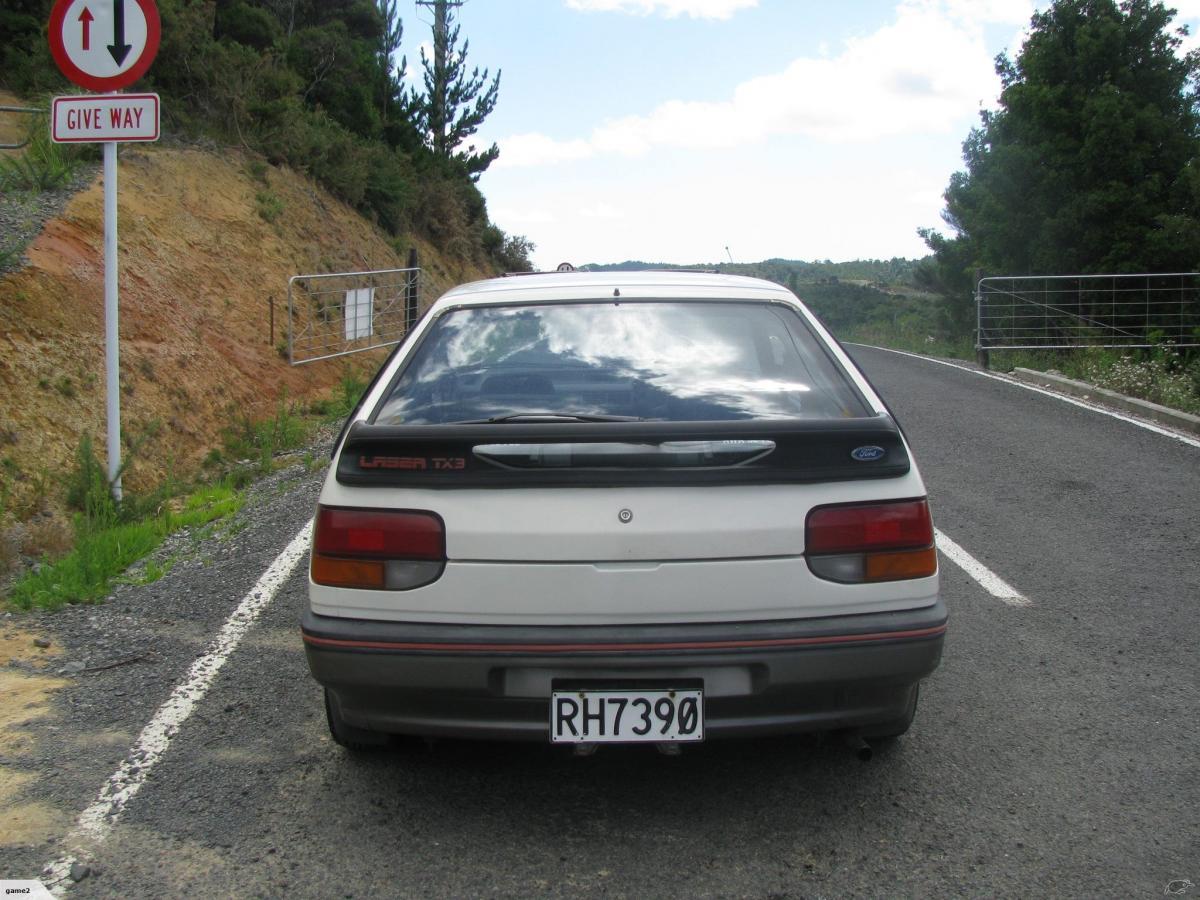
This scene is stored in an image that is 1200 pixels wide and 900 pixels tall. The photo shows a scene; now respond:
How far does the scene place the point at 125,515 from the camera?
7211mm

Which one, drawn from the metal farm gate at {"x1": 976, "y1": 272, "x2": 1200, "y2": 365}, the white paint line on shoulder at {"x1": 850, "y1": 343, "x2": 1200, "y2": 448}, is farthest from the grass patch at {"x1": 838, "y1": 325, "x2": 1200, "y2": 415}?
the white paint line on shoulder at {"x1": 850, "y1": 343, "x2": 1200, "y2": 448}

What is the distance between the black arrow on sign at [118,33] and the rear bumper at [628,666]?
5071 mm

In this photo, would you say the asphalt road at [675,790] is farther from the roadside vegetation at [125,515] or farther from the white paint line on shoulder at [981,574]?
the roadside vegetation at [125,515]

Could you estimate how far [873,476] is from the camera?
317 cm

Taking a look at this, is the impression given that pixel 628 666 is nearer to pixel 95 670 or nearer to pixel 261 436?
pixel 95 670

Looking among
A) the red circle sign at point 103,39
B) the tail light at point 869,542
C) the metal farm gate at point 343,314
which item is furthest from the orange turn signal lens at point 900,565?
the metal farm gate at point 343,314

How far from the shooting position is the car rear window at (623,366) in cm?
343

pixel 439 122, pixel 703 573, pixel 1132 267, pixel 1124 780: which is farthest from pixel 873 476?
pixel 439 122

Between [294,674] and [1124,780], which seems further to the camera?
[294,674]

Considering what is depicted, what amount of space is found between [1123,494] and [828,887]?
19.2ft

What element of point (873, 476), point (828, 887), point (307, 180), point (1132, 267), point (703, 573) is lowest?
point (828, 887)

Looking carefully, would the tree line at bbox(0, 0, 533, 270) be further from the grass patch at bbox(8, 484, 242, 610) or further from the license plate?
the license plate

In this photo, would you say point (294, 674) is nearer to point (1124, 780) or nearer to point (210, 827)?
point (210, 827)

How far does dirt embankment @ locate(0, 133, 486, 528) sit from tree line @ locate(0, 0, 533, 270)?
1.31m
